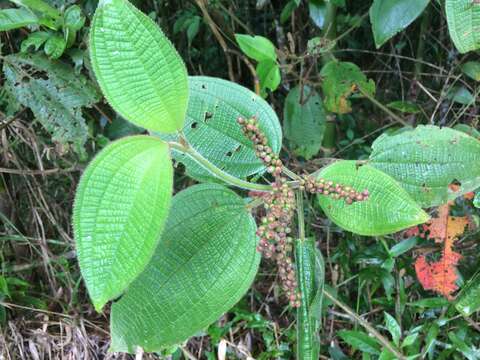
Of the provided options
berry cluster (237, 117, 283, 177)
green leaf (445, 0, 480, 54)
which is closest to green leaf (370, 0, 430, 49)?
green leaf (445, 0, 480, 54)

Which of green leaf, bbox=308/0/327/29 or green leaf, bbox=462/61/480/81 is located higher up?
green leaf, bbox=308/0/327/29

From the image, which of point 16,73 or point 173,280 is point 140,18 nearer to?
point 173,280

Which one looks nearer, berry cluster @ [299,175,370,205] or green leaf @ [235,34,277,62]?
berry cluster @ [299,175,370,205]

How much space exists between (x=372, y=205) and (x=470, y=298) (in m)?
0.49

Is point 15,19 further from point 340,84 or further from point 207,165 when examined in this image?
point 340,84

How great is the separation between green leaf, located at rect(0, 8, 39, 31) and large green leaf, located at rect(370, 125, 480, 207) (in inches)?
27.9

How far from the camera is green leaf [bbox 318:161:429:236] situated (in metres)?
0.67

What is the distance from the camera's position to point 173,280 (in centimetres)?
71

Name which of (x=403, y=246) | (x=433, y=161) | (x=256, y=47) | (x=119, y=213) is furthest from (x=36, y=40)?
(x=403, y=246)

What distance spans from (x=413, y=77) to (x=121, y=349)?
1129mm

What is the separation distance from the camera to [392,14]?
0.94m

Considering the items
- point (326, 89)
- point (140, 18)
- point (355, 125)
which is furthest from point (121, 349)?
point (355, 125)

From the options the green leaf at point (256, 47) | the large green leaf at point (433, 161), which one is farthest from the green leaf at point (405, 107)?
the large green leaf at point (433, 161)

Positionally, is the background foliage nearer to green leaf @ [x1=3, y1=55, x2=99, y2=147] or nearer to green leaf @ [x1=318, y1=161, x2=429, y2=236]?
green leaf @ [x1=3, y1=55, x2=99, y2=147]
